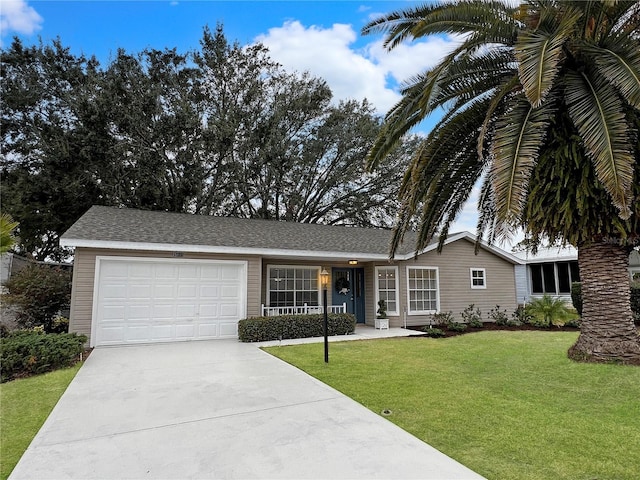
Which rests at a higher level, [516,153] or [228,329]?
[516,153]

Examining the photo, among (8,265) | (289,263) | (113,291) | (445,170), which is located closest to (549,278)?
(289,263)

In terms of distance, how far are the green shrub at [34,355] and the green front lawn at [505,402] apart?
406 centimetres

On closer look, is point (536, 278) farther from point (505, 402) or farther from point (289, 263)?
point (505, 402)

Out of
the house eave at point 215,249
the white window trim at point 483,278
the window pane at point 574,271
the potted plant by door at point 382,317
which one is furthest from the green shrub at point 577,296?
the house eave at point 215,249

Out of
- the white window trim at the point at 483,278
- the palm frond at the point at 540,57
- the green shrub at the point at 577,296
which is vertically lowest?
the green shrub at the point at 577,296

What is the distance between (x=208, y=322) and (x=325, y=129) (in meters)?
15.9

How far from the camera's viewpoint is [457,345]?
9.40 m

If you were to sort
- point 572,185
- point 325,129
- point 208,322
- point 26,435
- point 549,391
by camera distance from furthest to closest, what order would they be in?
1. point 325,129
2. point 208,322
3. point 572,185
4. point 549,391
5. point 26,435

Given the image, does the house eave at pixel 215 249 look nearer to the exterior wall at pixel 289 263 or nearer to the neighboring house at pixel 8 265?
the exterior wall at pixel 289 263

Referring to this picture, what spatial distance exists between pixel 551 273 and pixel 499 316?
8.15 meters

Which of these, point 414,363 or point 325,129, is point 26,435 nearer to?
point 414,363

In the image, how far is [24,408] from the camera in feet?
16.0

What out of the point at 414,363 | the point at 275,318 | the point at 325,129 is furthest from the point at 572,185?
the point at 325,129

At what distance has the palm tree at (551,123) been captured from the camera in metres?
4.98
